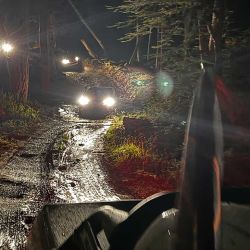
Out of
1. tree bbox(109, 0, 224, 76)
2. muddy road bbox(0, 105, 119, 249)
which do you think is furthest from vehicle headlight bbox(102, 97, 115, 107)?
tree bbox(109, 0, 224, 76)

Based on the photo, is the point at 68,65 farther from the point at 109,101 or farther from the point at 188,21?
the point at 188,21

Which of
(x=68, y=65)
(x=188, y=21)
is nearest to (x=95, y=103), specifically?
(x=188, y=21)

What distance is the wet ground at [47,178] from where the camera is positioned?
275 inches

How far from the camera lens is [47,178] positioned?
974 cm

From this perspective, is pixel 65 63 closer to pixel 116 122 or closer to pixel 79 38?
pixel 79 38

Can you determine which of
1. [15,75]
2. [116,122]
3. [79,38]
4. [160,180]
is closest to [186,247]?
[160,180]

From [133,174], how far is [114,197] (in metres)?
1.94

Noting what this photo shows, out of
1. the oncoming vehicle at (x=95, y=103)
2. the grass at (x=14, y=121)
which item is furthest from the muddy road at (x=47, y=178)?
the oncoming vehicle at (x=95, y=103)

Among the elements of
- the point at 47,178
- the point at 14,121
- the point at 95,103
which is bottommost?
the point at 14,121

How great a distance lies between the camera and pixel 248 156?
1051 centimetres

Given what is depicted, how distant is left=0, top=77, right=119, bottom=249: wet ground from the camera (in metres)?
6.99

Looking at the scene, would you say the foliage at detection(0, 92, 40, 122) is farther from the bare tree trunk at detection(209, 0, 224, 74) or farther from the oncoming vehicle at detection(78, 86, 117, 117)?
the bare tree trunk at detection(209, 0, 224, 74)

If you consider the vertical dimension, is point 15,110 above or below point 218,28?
below

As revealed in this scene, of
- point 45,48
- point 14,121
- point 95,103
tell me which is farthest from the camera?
point 45,48
